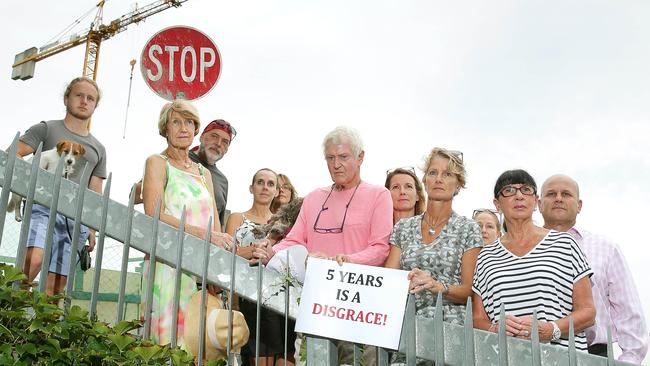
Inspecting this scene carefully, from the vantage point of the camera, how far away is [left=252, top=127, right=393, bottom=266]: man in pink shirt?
397 cm

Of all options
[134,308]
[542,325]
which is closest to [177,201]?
[542,325]

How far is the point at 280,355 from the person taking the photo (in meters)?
4.80

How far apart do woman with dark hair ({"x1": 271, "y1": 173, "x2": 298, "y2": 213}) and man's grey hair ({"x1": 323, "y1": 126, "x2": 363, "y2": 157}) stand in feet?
6.34

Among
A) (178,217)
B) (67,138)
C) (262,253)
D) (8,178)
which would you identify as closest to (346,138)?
(262,253)

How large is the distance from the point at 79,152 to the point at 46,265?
1.69 meters

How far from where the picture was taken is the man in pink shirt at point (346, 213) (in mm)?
3975

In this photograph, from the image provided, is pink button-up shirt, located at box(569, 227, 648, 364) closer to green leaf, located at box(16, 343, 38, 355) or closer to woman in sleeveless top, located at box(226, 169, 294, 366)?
woman in sleeveless top, located at box(226, 169, 294, 366)

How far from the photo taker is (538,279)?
134 inches

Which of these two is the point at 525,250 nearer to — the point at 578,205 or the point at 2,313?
the point at 578,205

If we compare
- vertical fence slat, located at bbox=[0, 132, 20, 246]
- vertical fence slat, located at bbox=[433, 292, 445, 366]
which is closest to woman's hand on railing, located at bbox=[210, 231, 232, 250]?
vertical fence slat, located at bbox=[0, 132, 20, 246]

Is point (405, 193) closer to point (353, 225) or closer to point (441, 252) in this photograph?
point (353, 225)

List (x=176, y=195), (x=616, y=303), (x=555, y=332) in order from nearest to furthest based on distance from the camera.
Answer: (x=555, y=332) → (x=176, y=195) → (x=616, y=303)

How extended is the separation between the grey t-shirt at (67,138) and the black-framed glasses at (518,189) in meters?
2.65

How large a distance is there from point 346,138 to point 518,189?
38.8 inches
